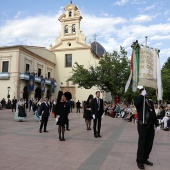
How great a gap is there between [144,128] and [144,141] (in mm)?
301

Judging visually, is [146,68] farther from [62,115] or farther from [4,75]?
[4,75]

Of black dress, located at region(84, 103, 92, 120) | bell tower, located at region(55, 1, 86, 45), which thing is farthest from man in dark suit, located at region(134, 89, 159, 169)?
bell tower, located at region(55, 1, 86, 45)

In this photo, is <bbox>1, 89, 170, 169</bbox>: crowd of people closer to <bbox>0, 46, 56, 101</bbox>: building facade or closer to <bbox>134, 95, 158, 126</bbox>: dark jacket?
<bbox>134, 95, 158, 126</bbox>: dark jacket

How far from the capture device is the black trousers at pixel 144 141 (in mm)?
5461

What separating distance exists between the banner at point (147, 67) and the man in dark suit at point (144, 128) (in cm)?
665

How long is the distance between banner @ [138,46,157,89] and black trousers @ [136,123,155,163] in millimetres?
6781

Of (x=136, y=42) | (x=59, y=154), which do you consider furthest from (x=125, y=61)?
(x=59, y=154)

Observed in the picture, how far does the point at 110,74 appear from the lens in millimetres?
30984

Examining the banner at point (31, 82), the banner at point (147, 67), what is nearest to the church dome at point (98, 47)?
the banner at point (31, 82)

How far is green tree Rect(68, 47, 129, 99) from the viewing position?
2973 cm

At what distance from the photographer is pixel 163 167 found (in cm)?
546

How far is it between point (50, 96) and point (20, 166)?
39.7 metres

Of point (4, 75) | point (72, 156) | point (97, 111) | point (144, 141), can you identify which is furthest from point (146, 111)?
point (4, 75)

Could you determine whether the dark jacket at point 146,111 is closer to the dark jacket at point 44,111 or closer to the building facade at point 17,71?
the dark jacket at point 44,111
